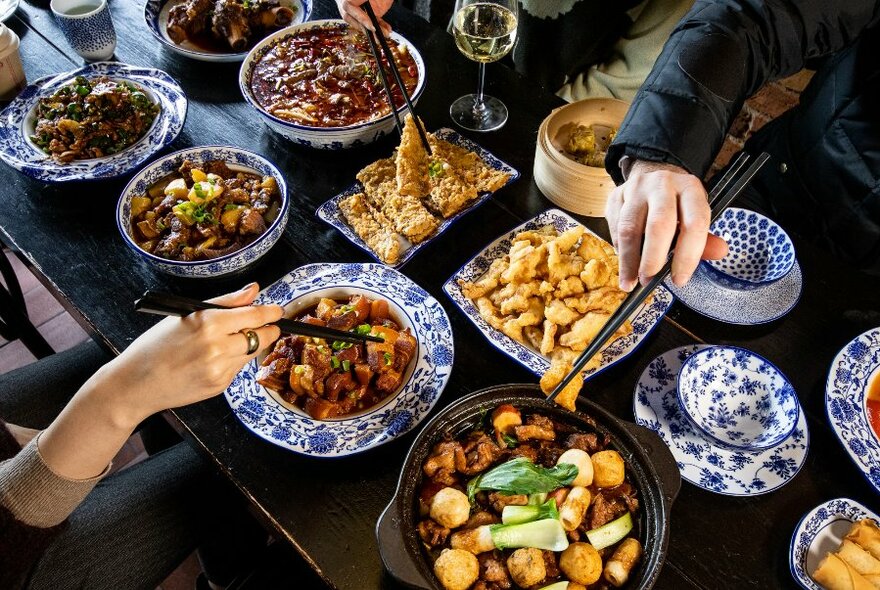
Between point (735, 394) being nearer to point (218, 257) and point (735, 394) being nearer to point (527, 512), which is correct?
point (527, 512)

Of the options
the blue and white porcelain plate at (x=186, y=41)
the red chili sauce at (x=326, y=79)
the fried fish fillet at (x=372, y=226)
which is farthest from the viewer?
the blue and white porcelain plate at (x=186, y=41)

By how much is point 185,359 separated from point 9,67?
203 cm

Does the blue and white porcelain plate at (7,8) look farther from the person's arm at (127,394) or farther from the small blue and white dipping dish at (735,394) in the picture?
the small blue and white dipping dish at (735,394)

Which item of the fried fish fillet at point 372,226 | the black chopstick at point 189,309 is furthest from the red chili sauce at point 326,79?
the black chopstick at point 189,309

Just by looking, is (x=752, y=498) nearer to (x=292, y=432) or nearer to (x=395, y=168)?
(x=292, y=432)

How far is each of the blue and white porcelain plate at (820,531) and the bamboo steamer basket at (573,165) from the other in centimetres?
117

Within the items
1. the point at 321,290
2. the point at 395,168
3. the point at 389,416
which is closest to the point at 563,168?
the point at 395,168

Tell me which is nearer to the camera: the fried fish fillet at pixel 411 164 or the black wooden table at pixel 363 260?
the black wooden table at pixel 363 260

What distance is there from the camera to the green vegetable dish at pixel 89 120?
233 cm

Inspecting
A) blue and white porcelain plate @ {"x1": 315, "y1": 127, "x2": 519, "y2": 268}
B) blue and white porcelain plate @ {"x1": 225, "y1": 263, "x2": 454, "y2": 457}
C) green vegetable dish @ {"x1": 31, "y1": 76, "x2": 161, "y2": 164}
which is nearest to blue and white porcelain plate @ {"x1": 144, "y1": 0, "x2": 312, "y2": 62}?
green vegetable dish @ {"x1": 31, "y1": 76, "x2": 161, "y2": 164}

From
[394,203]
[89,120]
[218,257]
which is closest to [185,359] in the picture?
[218,257]

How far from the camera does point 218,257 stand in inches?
77.5

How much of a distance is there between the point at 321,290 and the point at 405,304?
274 mm

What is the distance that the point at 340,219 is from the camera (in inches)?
86.4
